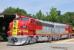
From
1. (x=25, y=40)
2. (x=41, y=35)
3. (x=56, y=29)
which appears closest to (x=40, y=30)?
(x=41, y=35)

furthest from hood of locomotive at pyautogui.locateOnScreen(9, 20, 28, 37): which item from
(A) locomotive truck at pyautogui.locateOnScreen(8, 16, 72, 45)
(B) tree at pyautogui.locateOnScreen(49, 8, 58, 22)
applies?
(B) tree at pyautogui.locateOnScreen(49, 8, 58, 22)

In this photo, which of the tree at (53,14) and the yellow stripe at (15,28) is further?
the tree at (53,14)

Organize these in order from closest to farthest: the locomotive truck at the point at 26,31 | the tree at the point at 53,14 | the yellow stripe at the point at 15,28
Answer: the locomotive truck at the point at 26,31
the yellow stripe at the point at 15,28
the tree at the point at 53,14

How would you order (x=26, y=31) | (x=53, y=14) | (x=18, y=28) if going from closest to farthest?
(x=18, y=28), (x=26, y=31), (x=53, y=14)

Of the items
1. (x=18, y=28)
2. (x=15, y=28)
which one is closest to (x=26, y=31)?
(x=18, y=28)

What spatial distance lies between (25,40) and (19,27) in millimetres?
1542

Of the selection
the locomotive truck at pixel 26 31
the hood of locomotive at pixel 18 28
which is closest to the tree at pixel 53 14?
the locomotive truck at pixel 26 31

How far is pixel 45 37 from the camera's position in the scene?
37.9m

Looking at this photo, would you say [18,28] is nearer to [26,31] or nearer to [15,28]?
[15,28]

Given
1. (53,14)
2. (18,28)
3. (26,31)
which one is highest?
(18,28)

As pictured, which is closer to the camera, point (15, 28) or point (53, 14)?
point (15, 28)

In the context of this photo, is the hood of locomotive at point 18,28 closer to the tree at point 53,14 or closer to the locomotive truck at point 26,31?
the locomotive truck at point 26,31

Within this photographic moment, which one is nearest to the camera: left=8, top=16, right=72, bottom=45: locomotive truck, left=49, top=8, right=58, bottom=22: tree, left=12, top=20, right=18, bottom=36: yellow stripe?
left=8, top=16, right=72, bottom=45: locomotive truck

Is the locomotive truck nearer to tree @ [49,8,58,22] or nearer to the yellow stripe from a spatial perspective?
the yellow stripe
